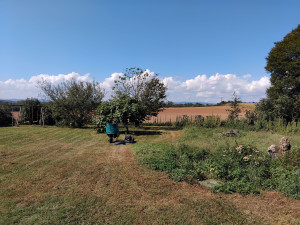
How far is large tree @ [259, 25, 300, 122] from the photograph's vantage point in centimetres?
1474

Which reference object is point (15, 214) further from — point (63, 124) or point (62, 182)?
point (63, 124)

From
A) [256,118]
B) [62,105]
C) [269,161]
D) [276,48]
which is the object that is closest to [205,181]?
[269,161]

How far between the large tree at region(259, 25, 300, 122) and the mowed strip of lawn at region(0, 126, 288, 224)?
48.1ft

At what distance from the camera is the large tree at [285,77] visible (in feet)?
48.4

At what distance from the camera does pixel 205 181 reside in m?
4.37

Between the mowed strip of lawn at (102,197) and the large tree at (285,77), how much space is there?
14.7 meters

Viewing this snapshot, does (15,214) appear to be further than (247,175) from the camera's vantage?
No

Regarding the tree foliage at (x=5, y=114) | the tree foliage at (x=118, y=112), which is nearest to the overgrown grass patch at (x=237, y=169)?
the tree foliage at (x=118, y=112)

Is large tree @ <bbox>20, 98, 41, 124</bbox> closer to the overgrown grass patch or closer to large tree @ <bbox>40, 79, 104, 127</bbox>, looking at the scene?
large tree @ <bbox>40, 79, 104, 127</bbox>

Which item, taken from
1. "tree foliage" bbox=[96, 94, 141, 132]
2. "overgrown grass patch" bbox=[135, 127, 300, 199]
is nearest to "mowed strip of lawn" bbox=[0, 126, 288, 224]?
"overgrown grass patch" bbox=[135, 127, 300, 199]

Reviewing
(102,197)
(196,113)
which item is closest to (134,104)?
(102,197)

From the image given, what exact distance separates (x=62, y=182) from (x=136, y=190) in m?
1.81

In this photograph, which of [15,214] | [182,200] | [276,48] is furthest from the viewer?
[276,48]

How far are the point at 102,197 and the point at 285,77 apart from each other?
1894 cm
